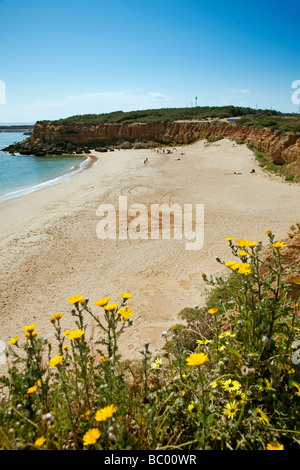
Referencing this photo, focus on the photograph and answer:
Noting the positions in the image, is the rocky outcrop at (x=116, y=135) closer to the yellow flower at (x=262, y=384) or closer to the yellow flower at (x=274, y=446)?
the yellow flower at (x=262, y=384)

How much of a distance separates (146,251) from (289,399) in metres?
8.65

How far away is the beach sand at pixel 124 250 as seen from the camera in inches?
290

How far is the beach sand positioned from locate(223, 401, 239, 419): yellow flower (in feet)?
11.8

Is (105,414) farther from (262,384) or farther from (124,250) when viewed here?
(124,250)

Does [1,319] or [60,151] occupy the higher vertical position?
[60,151]

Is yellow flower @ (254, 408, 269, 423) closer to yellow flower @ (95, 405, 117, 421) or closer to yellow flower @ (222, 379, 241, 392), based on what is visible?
yellow flower @ (222, 379, 241, 392)

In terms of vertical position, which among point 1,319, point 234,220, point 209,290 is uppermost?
point 234,220

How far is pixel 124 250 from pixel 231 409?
8.96 metres

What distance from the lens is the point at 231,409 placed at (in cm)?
210

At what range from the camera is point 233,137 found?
3744 cm

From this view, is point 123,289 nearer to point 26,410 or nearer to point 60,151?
point 26,410

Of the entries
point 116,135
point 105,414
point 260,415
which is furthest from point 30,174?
point 260,415

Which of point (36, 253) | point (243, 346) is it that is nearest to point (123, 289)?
point (36, 253)

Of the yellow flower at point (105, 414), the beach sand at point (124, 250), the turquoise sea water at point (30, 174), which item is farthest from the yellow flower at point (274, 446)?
the turquoise sea water at point (30, 174)
